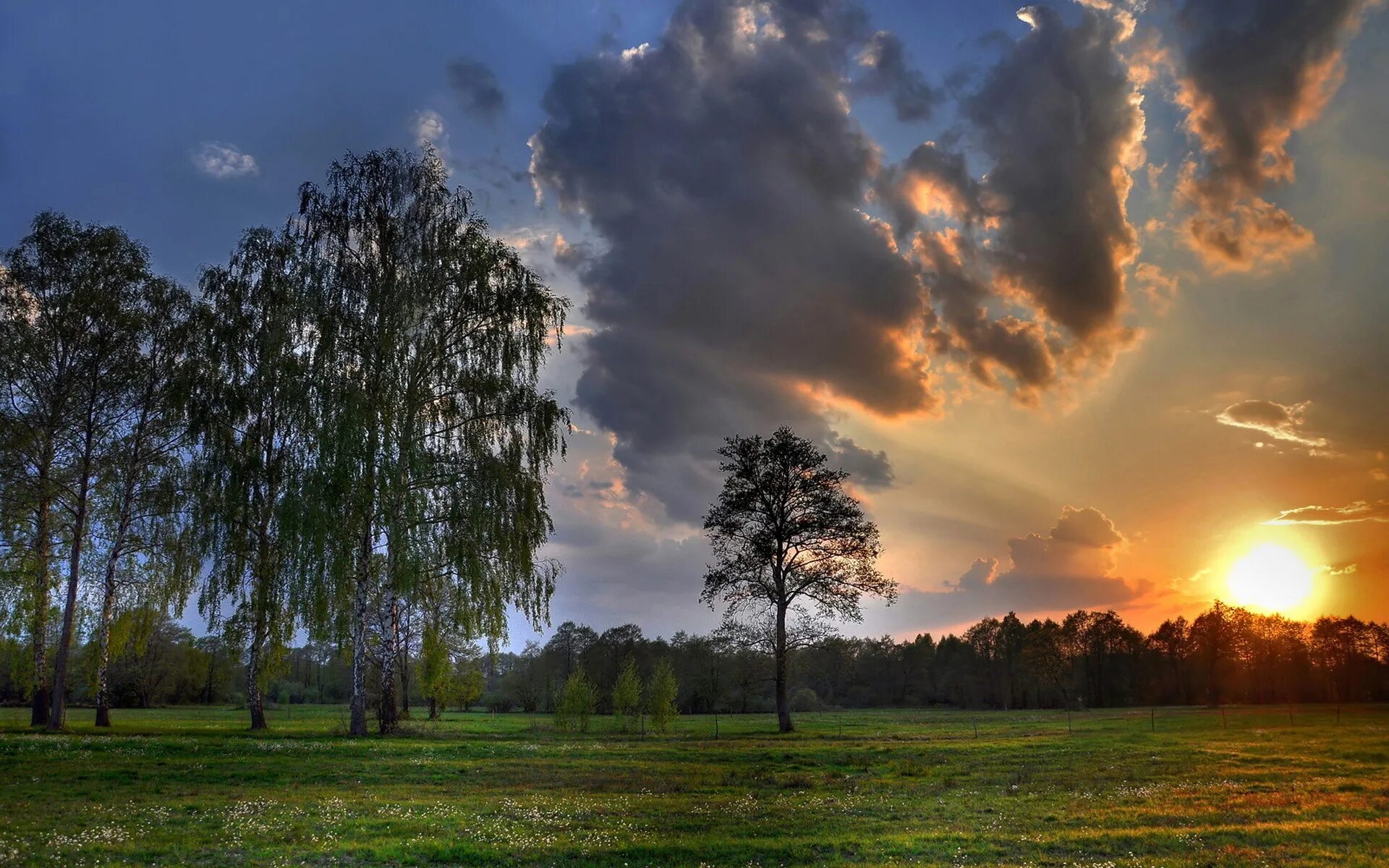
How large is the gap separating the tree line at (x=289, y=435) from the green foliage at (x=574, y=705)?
11.2 metres

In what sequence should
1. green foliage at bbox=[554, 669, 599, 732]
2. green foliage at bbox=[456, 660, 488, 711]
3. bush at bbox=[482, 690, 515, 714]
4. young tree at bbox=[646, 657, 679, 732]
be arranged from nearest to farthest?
green foliage at bbox=[554, 669, 599, 732]
young tree at bbox=[646, 657, 679, 732]
green foliage at bbox=[456, 660, 488, 711]
bush at bbox=[482, 690, 515, 714]

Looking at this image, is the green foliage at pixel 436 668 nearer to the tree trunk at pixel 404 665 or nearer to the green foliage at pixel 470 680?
the green foliage at pixel 470 680

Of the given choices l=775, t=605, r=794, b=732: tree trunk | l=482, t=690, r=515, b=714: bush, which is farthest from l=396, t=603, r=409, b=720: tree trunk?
l=482, t=690, r=515, b=714: bush

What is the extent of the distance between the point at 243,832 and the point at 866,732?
39147 mm

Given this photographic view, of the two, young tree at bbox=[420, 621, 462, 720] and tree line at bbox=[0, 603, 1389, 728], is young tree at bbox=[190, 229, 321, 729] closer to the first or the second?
young tree at bbox=[420, 621, 462, 720]

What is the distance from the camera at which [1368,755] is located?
2919 centimetres

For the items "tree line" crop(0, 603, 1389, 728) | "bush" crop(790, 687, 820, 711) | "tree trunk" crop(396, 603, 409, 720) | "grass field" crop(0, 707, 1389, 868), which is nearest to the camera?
"grass field" crop(0, 707, 1389, 868)

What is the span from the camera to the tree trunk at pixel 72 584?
3259 cm

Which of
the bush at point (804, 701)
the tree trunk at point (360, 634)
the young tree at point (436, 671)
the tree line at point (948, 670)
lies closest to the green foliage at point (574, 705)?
the young tree at point (436, 671)

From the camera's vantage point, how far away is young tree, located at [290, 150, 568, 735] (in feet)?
99.4

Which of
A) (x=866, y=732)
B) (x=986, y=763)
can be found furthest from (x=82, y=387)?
(x=866, y=732)

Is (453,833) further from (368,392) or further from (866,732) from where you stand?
(866,732)

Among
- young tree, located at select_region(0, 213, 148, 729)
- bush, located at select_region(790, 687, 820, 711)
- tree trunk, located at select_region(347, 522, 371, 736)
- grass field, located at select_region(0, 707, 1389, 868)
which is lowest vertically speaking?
bush, located at select_region(790, 687, 820, 711)

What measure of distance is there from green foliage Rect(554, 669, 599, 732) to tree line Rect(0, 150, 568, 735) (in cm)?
1125
